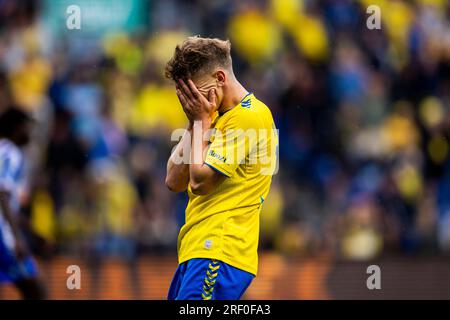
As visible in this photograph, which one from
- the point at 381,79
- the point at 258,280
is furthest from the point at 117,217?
the point at 381,79

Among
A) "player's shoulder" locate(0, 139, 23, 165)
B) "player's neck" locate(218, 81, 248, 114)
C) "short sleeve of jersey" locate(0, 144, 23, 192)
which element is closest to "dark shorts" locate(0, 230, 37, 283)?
"short sleeve of jersey" locate(0, 144, 23, 192)

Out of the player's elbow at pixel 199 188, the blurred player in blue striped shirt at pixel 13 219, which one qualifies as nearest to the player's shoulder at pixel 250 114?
the player's elbow at pixel 199 188

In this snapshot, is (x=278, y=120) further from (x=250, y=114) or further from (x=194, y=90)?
(x=194, y=90)

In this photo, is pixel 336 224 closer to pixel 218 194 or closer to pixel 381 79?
pixel 381 79

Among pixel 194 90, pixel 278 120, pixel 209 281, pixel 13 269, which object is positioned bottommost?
pixel 209 281

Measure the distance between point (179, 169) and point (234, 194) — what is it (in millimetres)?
361

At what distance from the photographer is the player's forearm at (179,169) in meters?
6.09

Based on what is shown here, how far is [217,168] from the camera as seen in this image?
5891 millimetres

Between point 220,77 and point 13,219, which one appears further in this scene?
point 13,219

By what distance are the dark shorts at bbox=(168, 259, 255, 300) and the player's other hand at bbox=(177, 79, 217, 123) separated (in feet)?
2.69

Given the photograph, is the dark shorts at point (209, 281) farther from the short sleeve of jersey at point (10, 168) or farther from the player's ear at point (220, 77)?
the short sleeve of jersey at point (10, 168)

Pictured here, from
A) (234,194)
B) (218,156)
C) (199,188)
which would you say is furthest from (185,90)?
(234,194)

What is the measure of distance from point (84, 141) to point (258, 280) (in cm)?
282

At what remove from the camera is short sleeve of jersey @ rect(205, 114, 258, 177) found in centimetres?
591
